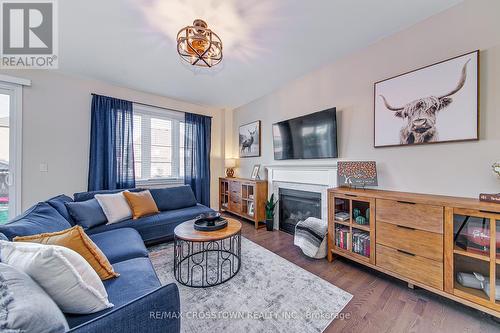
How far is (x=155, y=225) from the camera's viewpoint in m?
2.53

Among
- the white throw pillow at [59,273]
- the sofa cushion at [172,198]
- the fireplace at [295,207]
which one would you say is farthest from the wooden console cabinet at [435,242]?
the sofa cushion at [172,198]

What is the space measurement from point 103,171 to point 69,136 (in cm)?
69

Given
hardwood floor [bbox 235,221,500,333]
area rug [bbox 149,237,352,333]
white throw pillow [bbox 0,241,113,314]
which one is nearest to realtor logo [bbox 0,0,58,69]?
white throw pillow [bbox 0,241,113,314]

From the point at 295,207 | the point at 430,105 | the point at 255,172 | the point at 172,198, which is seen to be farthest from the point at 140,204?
the point at 430,105

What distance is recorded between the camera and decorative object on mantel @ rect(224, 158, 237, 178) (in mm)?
4469

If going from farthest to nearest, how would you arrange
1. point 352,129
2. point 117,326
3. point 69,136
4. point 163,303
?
point 69,136 < point 352,129 < point 163,303 < point 117,326

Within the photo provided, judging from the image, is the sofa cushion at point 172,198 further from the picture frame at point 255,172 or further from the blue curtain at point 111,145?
the picture frame at point 255,172

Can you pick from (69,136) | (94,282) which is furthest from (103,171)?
(94,282)

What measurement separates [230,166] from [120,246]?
2967mm

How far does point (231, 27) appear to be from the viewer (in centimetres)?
193

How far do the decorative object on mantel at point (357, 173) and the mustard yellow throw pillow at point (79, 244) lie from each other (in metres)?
2.34

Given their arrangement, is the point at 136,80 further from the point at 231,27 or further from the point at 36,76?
the point at 231,27

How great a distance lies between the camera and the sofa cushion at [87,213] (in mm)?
2158

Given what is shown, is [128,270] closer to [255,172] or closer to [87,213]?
[87,213]
